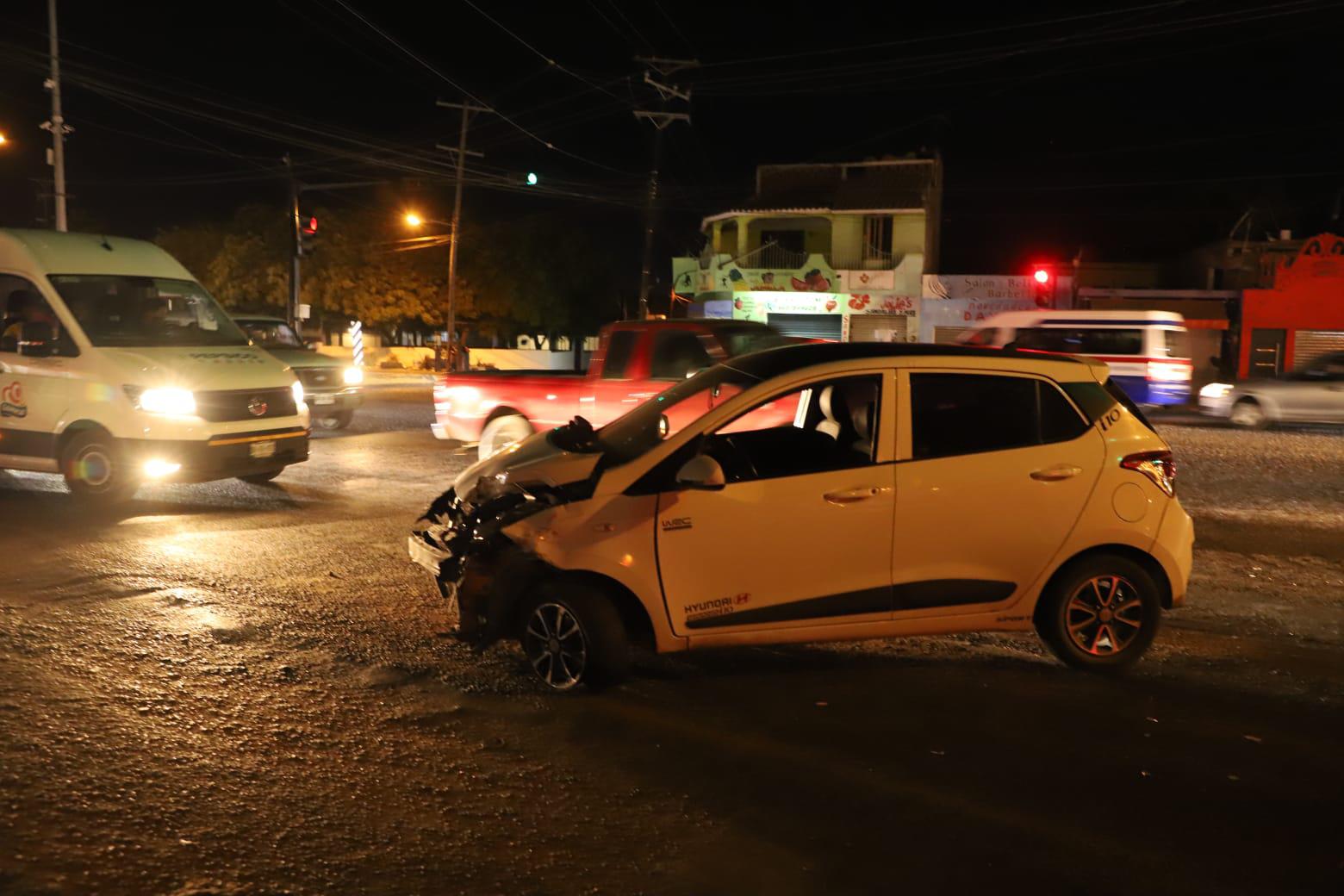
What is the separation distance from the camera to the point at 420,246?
5106 centimetres

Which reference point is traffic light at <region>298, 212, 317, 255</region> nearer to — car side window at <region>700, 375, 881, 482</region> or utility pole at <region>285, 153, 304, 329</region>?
utility pole at <region>285, 153, 304, 329</region>

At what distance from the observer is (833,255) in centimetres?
4347

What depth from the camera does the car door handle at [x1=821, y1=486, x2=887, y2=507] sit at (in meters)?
5.64

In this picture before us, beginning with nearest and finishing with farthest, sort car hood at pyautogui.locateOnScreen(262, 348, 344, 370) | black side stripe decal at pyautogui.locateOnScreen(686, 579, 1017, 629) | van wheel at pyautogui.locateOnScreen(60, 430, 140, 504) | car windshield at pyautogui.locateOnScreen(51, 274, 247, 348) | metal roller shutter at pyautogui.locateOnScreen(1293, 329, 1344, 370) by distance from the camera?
1. black side stripe decal at pyautogui.locateOnScreen(686, 579, 1017, 629)
2. van wheel at pyautogui.locateOnScreen(60, 430, 140, 504)
3. car windshield at pyautogui.locateOnScreen(51, 274, 247, 348)
4. car hood at pyautogui.locateOnScreen(262, 348, 344, 370)
5. metal roller shutter at pyautogui.locateOnScreen(1293, 329, 1344, 370)

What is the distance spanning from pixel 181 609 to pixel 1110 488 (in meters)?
5.68

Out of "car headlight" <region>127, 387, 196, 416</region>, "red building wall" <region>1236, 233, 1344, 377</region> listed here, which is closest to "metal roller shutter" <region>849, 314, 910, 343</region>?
"red building wall" <region>1236, 233, 1344, 377</region>

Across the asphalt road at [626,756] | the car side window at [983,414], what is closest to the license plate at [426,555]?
the asphalt road at [626,756]

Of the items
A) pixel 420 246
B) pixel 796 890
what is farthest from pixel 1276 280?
pixel 796 890

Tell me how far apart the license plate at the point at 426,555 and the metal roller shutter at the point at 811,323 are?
123 ft

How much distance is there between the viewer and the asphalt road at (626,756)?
155 inches

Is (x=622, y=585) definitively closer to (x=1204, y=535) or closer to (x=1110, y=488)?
(x=1110, y=488)

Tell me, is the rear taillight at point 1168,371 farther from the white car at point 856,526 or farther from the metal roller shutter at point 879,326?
the white car at point 856,526

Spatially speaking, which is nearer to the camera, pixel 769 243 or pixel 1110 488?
pixel 1110 488

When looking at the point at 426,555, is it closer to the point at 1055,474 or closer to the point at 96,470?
the point at 1055,474
